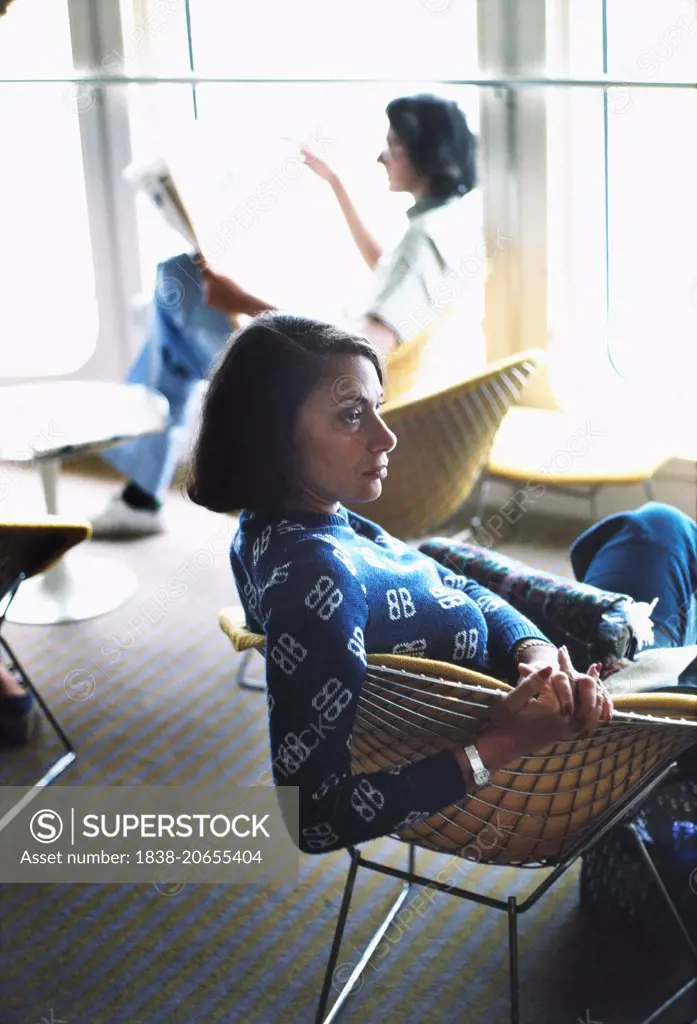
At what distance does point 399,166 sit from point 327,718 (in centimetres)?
225

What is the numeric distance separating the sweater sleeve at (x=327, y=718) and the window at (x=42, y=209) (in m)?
3.53

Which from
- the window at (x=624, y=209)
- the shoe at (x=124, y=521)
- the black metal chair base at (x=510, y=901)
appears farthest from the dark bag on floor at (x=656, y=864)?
the shoe at (x=124, y=521)

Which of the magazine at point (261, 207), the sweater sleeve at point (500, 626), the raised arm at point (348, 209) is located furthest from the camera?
the magazine at point (261, 207)

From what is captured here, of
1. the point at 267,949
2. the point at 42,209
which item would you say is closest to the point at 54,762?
the point at 267,949

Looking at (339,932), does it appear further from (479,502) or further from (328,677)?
(479,502)

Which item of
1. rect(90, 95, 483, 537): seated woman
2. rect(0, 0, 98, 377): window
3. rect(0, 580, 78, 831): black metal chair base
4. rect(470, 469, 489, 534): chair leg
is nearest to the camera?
rect(0, 580, 78, 831): black metal chair base

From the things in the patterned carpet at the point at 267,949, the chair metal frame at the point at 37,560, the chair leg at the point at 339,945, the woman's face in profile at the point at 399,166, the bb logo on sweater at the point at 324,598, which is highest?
the woman's face in profile at the point at 399,166

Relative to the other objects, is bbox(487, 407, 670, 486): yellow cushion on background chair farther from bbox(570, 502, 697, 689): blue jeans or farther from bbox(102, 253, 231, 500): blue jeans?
bbox(570, 502, 697, 689): blue jeans

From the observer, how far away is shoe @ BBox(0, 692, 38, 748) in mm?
3057

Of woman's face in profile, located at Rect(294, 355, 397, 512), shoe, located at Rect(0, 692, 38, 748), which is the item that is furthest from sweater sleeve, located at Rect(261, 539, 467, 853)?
shoe, located at Rect(0, 692, 38, 748)

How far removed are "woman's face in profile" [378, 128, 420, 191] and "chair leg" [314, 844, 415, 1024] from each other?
1.85 meters

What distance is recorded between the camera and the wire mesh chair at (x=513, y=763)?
1.66 m

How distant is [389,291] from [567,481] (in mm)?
676

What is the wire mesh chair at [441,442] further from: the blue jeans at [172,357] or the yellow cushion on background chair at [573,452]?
the blue jeans at [172,357]
